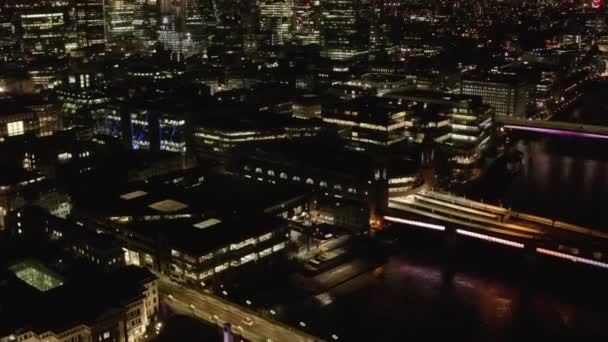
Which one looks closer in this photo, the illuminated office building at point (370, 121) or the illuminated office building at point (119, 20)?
the illuminated office building at point (370, 121)

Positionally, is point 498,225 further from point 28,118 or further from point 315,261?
point 28,118

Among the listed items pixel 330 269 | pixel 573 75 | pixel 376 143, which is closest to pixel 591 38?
pixel 573 75

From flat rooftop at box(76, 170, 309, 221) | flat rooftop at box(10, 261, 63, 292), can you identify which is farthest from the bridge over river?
flat rooftop at box(10, 261, 63, 292)

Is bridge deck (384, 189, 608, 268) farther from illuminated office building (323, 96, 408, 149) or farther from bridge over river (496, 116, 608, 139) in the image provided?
bridge over river (496, 116, 608, 139)

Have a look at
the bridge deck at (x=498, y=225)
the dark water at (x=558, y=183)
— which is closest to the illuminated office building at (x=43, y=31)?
the dark water at (x=558, y=183)

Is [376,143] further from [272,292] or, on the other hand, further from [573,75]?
[573,75]

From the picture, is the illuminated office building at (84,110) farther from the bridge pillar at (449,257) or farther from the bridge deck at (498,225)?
the bridge pillar at (449,257)

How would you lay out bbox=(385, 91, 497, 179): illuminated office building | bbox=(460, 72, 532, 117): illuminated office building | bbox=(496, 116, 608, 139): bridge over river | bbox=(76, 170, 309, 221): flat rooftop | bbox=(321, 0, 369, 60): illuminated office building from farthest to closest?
bbox=(321, 0, 369, 60): illuminated office building < bbox=(460, 72, 532, 117): illuminated office building < bbox=(496, 116, 608, 139): bridge over river < bbox=(385, 91, 497, 179): illuminated office building < bbox=(76, 170, 309, 221): flat rooftop

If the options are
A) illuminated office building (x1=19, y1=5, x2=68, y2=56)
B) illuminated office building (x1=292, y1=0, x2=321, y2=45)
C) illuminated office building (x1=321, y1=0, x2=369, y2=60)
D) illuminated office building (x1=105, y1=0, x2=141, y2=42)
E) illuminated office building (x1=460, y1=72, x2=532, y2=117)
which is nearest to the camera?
illuminated office building (x1=460, y1=72, x2=532, y2=117)
